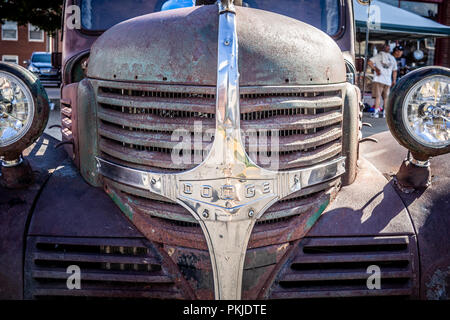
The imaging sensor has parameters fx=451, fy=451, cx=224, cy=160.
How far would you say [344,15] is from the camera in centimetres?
342

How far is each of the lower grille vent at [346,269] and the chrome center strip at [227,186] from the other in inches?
11.4

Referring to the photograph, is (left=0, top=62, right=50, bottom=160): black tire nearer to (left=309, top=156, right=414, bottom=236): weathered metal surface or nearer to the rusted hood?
the rusted hood

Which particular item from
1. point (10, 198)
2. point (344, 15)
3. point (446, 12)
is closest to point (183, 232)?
point (10, 198)

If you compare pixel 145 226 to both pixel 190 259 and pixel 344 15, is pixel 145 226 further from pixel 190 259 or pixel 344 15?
pixel 344 15

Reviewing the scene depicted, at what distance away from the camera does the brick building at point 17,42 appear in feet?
104

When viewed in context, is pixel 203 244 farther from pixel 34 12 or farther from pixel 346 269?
pixel 34 12

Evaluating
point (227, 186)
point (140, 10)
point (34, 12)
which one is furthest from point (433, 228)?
point (34, 12)

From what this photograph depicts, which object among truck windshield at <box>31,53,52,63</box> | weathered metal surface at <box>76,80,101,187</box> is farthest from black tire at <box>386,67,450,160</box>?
truck windshield at <box>31,53,52,63</box>

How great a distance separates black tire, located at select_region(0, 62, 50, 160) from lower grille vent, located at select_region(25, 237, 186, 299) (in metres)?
0.45

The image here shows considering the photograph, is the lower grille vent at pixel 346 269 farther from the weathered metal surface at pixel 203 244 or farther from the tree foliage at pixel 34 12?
the tree foliage at pixel 34 12

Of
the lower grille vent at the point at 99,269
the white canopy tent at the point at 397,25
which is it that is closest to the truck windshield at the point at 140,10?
the lower grille vent at the point at 99,269

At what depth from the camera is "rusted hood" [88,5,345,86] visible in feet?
6.56

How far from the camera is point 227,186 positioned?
193 cm
